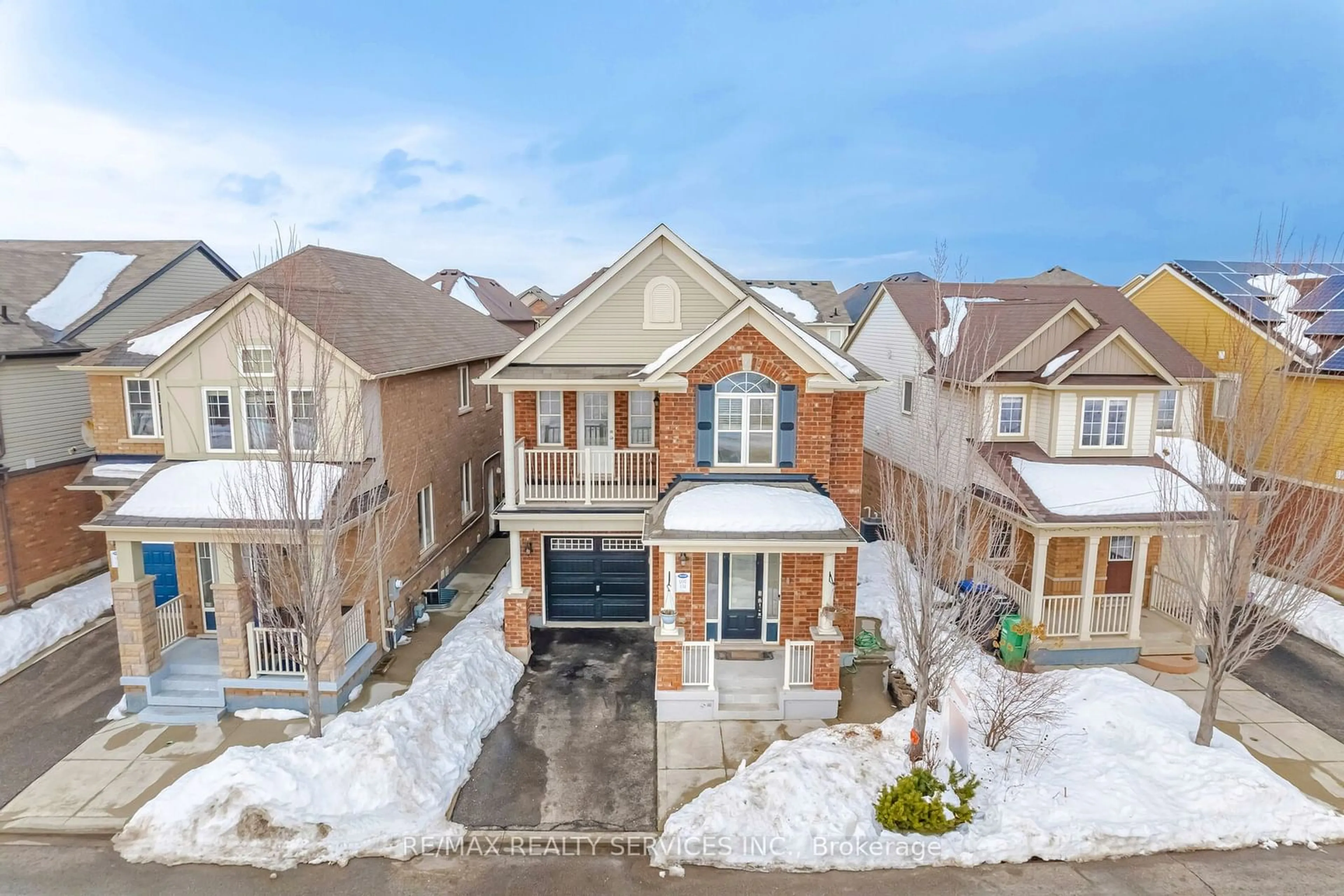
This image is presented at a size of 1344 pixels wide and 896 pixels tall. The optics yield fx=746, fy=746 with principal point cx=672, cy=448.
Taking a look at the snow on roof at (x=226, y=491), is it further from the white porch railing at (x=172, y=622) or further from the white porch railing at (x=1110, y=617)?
the white porch railing at (x=1110, y=617)

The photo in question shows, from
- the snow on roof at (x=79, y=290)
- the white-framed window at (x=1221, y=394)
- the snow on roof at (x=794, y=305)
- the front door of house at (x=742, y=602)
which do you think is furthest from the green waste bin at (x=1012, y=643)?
the snow on roof at (x=79, y=290)

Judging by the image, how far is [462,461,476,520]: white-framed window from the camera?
20.4m

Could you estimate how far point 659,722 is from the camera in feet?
40.9

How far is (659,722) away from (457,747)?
3.25 meters

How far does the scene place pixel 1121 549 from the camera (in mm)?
16172

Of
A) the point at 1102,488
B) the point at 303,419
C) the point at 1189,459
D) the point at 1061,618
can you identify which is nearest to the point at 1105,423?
the point at 1102,488

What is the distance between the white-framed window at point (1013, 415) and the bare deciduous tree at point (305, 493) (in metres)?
13.3

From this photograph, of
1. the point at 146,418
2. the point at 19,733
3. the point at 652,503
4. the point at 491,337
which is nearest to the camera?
the point at 19,733

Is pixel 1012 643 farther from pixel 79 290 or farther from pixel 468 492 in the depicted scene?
pixel 79 290

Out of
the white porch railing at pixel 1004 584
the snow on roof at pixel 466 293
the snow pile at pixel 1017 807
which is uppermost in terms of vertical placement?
the snow on roof at pixel 466 293

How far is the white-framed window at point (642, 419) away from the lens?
16000mm

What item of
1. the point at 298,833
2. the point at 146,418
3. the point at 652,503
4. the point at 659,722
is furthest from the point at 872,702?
the point at 146,418

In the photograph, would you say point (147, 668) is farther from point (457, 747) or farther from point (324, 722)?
point (457, 747)

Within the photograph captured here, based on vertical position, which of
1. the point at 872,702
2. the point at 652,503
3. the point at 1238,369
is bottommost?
the point at 872,702
